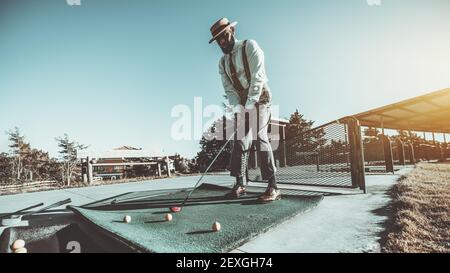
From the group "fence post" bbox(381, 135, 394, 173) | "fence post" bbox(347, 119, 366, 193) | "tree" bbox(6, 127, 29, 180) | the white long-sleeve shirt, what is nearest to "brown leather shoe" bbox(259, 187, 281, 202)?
the white long-sleeve shirt

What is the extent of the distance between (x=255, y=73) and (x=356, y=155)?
183 centimetres

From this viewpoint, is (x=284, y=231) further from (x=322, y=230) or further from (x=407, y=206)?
(x=407, y=206)

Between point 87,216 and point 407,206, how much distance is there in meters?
2.85

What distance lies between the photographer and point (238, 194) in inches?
123

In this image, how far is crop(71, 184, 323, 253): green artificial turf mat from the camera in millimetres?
1424

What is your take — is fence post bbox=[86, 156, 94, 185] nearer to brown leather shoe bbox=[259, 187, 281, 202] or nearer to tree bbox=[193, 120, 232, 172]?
brown leather shoe bbox=[259, 187, 281, 202]

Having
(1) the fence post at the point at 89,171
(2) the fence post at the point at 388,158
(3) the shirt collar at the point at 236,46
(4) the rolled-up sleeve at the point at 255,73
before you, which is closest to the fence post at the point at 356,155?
(4) the rolled-up sleeve at the point at 255,73

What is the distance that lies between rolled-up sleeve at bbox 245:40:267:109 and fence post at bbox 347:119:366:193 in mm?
1498

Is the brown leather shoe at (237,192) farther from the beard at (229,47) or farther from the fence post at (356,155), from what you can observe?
the beard at (229,47)

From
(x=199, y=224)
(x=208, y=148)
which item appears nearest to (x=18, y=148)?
(x=208, y=148)

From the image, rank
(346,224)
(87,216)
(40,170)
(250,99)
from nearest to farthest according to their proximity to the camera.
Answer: (346,224), (87,216), (250,99), (40,170)

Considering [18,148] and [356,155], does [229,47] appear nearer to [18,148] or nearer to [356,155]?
[356,155]

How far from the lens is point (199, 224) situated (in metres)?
1.90
